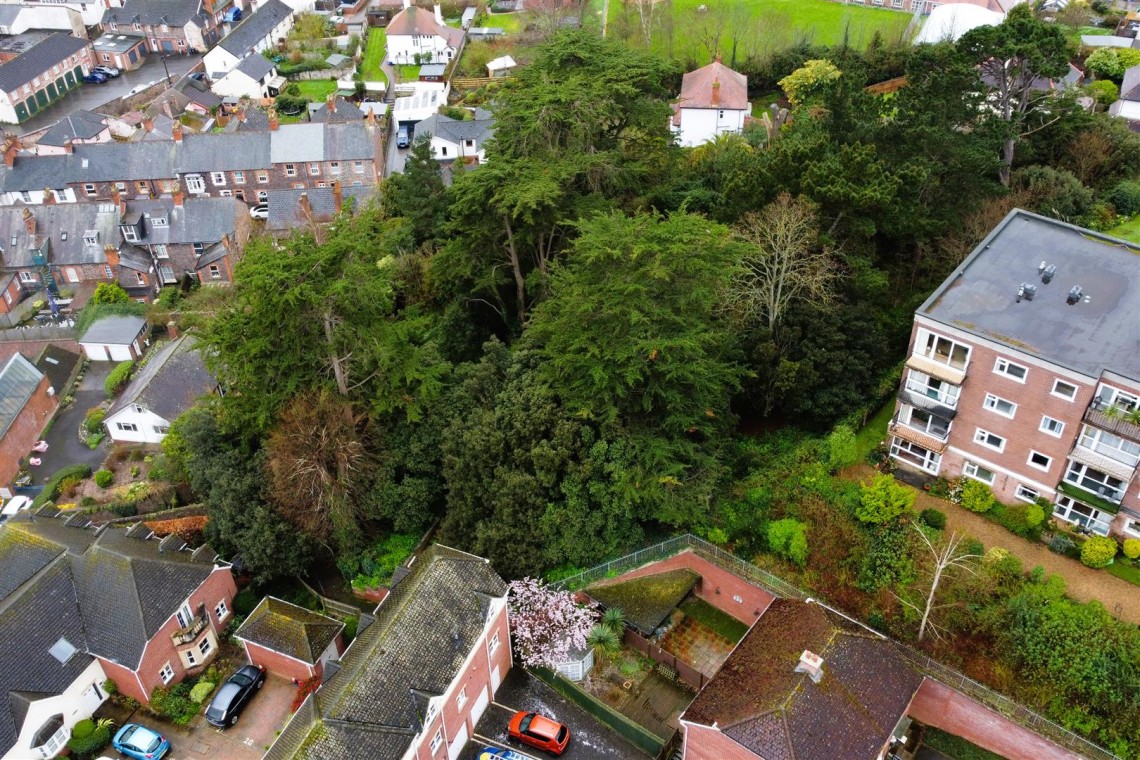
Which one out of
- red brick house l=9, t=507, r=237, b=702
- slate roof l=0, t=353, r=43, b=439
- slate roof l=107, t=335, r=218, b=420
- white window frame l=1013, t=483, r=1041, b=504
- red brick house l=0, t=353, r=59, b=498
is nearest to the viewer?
white window frame l=1013, t=483, r=1041, b=504

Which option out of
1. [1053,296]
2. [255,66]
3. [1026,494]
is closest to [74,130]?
[255,66]

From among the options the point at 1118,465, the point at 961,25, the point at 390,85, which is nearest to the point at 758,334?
the point at 1118,465

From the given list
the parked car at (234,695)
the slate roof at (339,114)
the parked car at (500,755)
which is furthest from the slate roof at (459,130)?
the parked car at (500,755)

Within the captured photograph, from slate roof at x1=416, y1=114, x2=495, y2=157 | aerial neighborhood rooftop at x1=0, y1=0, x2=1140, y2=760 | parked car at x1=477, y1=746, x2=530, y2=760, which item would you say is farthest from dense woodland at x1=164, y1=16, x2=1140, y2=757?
slate roof at x1=416, y1=114, x2=495, y2=157

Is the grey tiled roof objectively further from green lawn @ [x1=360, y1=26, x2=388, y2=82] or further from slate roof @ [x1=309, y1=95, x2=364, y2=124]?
slate roof @ [x1=309, y1=95, x2=364, y2=124]

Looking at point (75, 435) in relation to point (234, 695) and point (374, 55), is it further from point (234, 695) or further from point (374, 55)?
point (374, 55)

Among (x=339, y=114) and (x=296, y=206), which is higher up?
(x=339, y=114)

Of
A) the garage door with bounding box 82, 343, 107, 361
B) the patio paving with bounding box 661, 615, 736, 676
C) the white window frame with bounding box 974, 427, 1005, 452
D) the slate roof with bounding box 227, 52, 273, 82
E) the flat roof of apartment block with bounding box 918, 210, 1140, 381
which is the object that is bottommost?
the garage door with bounding box 82, 343, 107, 361
